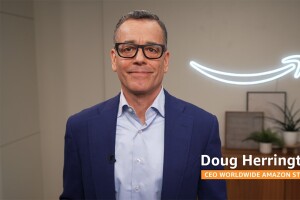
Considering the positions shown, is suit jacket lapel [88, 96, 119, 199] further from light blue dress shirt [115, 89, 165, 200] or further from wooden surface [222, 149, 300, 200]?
wooden surface [222, 149, 300, 200]

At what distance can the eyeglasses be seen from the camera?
1.27 m

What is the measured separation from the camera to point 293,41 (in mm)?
3109

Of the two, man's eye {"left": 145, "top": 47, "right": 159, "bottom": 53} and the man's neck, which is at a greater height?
man's eye {"left": 145, "top": 47, "right": 159, "bottom": 53}

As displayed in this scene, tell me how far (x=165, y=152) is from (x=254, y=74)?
7.31 feet

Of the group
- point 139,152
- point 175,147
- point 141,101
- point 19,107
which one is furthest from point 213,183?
point 19,107

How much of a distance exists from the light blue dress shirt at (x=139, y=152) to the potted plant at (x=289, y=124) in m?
2.16

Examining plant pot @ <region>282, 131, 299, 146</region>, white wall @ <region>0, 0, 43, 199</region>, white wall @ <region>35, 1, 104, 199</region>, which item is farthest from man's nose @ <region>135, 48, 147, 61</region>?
plant pot @ <region>282, 131, 299, 146</region>

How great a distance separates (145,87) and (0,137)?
2027mm

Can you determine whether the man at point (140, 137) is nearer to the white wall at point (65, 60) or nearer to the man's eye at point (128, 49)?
the man's eye at point (128, 49)

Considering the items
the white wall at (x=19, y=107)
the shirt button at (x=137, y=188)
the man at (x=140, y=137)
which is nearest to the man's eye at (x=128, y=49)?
the man at (x=140, y=137)

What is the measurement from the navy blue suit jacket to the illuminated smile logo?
1.86 m

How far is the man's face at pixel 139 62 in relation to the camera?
126cm

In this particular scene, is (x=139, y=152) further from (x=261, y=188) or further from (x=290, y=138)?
(x=290, y=138)

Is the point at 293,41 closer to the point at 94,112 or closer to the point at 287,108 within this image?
the point at 287,108
